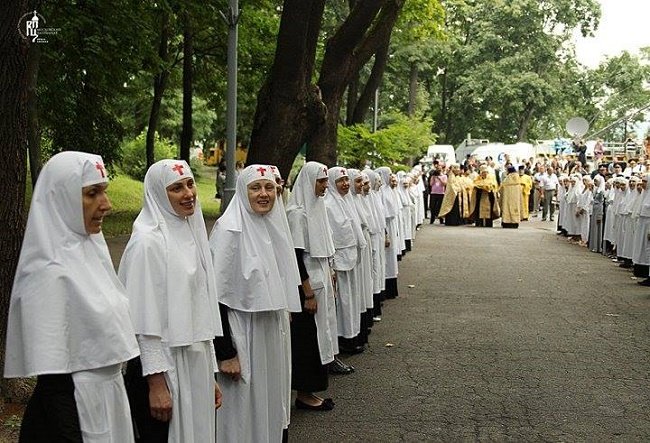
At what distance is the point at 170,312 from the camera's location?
5.01 meters

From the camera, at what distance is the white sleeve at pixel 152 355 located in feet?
16.0

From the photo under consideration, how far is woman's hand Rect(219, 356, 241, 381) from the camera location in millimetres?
6102

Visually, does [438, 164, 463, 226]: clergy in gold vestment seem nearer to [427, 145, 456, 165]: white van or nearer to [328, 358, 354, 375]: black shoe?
[427, 145, 456, 165]: white van

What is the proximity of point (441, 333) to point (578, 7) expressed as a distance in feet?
147

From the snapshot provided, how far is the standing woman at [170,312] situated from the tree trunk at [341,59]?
1037 cm

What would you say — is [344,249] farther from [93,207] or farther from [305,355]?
[93,207]

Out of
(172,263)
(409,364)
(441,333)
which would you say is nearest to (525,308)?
(441,333)

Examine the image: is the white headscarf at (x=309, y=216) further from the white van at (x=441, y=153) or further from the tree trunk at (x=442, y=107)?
the tree trunk at (x=442, y=107)

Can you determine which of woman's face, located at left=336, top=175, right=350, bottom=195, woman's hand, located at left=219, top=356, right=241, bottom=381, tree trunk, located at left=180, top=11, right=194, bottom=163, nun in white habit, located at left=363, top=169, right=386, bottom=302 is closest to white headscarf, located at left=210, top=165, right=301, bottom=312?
woman's hand, located at left=219, top=356, right=241, bottom=381

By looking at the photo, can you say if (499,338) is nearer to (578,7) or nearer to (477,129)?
(578,7)

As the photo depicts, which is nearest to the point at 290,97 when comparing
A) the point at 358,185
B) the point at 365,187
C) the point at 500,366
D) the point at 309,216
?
the point at 365,187

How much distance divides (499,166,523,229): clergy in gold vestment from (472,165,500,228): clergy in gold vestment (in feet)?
0.82

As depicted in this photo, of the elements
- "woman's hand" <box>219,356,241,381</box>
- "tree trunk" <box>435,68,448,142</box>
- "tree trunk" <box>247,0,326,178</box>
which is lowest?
"woman's hand" <box>219,356,241,381</box>

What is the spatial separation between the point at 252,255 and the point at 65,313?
2.33 meters
